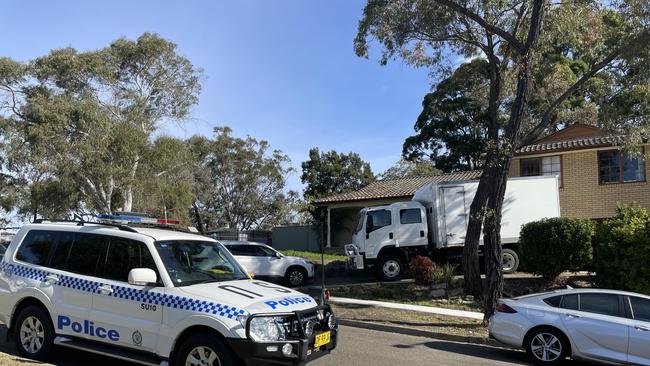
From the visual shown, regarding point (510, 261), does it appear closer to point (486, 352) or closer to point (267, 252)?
point (267, 252)

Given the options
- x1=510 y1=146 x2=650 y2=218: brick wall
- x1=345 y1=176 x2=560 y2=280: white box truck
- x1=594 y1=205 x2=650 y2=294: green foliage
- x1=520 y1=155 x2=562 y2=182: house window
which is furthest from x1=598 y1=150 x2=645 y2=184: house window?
x1=594 y1=205 x2=650 y2=294: green foliage

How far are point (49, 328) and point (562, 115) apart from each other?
30.1 meters

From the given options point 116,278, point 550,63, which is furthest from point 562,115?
point 116,278

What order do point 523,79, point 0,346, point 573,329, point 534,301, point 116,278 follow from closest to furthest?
point 116,278
point 0,346
point 573,329
point 534,301
point 523,79

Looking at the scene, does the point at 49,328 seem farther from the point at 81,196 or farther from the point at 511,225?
the point at 81,196

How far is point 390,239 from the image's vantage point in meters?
18.7

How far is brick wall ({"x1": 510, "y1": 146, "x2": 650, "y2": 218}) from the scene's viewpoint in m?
22.1

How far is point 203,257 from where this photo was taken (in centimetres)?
714

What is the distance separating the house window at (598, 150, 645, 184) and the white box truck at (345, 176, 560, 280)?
16.6ft

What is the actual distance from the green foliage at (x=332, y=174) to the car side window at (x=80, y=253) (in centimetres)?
4790

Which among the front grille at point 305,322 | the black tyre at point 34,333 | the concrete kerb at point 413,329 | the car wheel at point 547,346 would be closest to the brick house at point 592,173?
the concrete kerb at point 413,329

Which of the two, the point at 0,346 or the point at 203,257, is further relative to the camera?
the point at 0,346

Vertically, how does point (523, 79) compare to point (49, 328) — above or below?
above

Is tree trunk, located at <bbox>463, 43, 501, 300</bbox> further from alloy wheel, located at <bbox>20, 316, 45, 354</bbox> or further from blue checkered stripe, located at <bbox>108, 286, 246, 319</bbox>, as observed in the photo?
alloy wheel, located at <bbox>20, 316, 45, 354</bbox>
